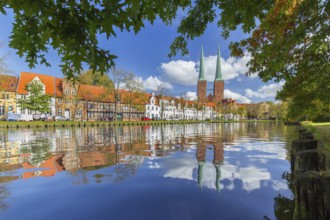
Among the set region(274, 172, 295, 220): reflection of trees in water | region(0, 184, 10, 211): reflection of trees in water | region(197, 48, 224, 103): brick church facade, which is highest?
region(197, 48, 224, 103): brick church facade

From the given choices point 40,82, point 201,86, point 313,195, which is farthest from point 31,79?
point 201,86

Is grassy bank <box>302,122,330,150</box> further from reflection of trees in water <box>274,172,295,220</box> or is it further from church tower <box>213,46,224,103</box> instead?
church tower <box>213,46,224,103</box>

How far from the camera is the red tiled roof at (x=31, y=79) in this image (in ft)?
175

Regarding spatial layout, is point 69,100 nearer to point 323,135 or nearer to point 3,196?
point 3,196

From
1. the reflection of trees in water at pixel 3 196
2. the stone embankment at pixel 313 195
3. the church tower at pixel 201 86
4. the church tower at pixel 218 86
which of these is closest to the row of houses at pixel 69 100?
the reflection of trees in water at pixel 3 196

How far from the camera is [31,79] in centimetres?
5569

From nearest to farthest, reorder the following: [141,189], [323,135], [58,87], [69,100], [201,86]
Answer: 1. [141,189]
2. [323,135]
3. [69,100]
4. [58,87]
5. [201,86]

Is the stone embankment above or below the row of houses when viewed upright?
below

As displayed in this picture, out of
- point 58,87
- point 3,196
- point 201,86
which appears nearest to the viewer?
point 3,196

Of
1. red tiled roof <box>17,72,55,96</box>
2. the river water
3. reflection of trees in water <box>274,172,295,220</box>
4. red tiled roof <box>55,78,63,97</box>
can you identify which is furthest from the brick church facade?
reflection of trees in water <box>274,172,295,220</box>

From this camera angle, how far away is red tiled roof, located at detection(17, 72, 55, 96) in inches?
2101

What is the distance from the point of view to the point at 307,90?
6.67 m

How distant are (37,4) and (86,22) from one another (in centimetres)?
50

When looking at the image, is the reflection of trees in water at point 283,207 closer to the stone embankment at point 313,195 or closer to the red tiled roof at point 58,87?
the stone embankment at point 313,195
